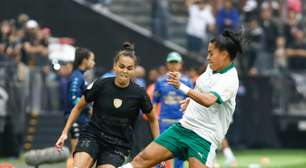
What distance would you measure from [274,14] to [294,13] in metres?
0.58

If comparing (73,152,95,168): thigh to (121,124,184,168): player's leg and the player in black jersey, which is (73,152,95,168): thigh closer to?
the player in black jersey

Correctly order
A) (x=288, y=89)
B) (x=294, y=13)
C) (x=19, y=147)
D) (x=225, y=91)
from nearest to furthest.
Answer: (x=225, y=91)
(x=19, y=147)
(x=288, y=89)
(x=294, y=13)

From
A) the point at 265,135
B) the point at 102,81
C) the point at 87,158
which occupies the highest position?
the point at 102,81

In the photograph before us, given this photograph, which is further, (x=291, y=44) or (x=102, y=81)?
(x=291, y=44)

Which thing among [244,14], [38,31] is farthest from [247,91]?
[38,31]

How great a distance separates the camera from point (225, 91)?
11.3 m

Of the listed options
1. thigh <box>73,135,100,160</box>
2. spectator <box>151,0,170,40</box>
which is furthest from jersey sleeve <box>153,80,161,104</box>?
spectator <box>151,0,170,40</box>

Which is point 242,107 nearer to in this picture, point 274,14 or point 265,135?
point 265,135

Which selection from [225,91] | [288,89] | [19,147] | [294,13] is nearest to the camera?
[225,91]

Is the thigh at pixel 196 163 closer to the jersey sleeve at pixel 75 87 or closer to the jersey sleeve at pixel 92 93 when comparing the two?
the jersey sleeve at pixel 92 93

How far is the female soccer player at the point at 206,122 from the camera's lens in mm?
11438

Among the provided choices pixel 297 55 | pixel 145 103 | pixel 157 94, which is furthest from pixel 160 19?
pixel 145 103

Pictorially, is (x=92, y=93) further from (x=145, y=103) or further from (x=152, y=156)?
(x=152, y=156)

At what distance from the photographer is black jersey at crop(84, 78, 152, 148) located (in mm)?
12234
